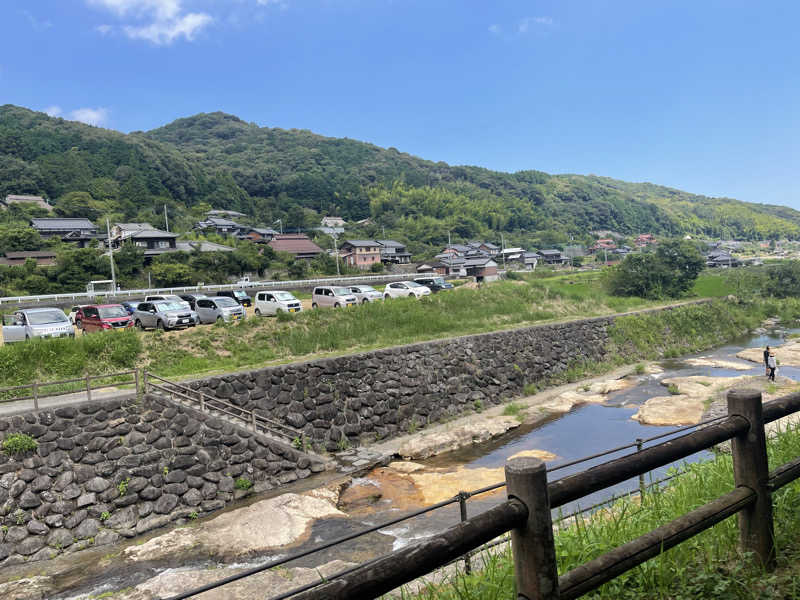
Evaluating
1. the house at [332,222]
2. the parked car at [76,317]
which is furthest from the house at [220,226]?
the parked car at [76,317]

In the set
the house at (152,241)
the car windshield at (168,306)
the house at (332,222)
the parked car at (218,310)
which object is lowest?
the parked car at (218,310)

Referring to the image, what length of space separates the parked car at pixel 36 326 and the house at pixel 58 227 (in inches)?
1762

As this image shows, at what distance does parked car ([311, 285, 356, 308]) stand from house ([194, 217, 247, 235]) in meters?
50.7

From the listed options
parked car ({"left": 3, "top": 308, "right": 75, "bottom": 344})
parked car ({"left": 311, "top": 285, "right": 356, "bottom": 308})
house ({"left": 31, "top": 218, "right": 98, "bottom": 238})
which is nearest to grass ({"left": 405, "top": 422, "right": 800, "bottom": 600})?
parked car ({"left": 3, "top": 308, "right": 75, "bottom": 344})

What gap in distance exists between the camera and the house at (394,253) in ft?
225

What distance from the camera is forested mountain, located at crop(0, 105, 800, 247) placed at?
78188 millimetres

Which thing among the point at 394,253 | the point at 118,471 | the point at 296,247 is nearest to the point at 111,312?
the point at 118,471

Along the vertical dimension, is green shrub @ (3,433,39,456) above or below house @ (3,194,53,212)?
below

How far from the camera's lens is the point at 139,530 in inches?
396

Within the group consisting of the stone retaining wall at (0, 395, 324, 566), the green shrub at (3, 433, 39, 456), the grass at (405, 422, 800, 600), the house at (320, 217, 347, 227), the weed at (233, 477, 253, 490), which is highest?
the house at (320, 217, 347, 227)

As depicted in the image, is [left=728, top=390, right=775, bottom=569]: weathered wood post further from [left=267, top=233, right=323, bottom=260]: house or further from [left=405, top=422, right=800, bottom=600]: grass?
[left=267, top=233, right=323, bottom=260]: house

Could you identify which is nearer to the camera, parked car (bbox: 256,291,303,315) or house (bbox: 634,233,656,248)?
parked car (bbox: 256,291,303,315)

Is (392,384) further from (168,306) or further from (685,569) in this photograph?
(685,569)

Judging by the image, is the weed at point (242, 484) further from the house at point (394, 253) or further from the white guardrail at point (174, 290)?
the house at point (394, 253)
